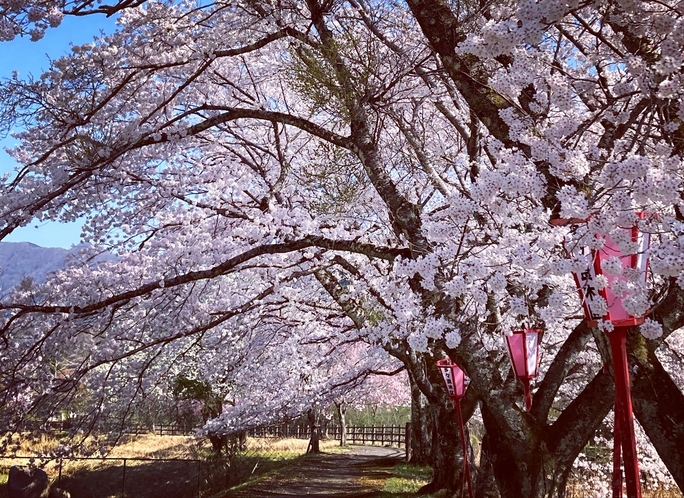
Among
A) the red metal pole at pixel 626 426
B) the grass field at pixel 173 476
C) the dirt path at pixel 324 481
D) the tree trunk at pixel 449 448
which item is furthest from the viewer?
the grass field at pixel 173 476

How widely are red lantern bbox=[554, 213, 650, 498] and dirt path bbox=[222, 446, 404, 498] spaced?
27.5 feet

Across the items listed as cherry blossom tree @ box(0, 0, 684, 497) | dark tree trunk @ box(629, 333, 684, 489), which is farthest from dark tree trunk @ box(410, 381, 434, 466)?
dark tree trunk @ box(629, 333, 684, 489)

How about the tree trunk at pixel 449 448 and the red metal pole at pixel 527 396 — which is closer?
the red metal pole at pixel 527 396

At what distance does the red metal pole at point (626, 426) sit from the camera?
2.27m

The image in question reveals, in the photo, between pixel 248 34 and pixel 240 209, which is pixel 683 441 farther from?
pixel 240 209

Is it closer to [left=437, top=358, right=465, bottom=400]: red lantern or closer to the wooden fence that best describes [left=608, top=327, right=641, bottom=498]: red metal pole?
[left=437, top=358, right=465, bottom=400]: red lantern

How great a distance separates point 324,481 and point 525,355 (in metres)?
10.1

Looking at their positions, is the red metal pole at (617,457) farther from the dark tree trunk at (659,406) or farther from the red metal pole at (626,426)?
the dark tree trunk at (659,406)

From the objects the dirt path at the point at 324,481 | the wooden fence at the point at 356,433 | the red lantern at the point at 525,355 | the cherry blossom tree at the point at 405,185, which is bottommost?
the wooden fence at the point at 356,433

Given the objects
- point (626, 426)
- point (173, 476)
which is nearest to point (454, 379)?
point (626, 426)

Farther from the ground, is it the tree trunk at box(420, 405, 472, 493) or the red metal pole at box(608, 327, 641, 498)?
the red metal pole at box(608, 327, 641, 498)

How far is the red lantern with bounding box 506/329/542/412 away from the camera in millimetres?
4480

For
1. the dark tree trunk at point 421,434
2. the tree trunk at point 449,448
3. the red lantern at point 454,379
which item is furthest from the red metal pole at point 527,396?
the dark tree trunk at point 421,434

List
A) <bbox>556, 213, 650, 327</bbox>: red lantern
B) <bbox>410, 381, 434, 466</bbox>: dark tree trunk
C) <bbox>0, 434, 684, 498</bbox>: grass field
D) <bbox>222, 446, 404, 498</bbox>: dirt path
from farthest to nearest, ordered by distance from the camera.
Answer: <bbox>410, 381, 434, 466</bbox>: dark tree trunk → <bbox>0, 434, 684, 498</bbox>: grass field → <bbox>222, 446, 404, 498</bbox>: dirt path → <bbox>556, 213, 650, 327</bbox>: red lantern
